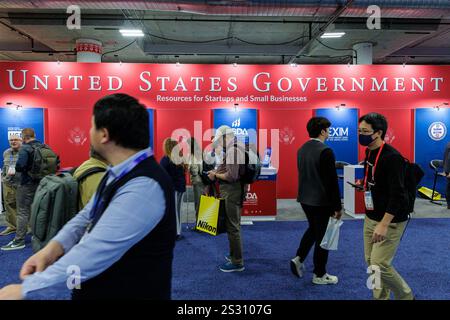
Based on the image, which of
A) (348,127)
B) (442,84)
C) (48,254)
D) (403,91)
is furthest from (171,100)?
(48,254)

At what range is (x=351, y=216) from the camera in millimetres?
6180

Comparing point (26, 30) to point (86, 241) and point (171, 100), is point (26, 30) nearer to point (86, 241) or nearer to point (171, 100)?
point (171, 100)

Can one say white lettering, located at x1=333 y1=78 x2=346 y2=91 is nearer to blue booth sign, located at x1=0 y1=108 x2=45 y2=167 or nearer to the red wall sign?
the red wall sign

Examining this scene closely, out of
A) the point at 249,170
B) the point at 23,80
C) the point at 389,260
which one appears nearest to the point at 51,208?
the point at 249,170

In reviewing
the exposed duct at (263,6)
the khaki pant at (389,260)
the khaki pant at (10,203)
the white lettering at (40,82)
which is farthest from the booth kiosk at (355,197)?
the white lettering at (40,82)

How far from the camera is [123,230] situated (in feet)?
3.27

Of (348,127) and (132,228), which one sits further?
(348,127)

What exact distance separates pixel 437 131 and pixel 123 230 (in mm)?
8793

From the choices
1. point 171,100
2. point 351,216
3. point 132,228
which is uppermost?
point 171,100

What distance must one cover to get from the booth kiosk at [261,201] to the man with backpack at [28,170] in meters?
3.01

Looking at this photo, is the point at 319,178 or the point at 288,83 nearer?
the point at 319,178

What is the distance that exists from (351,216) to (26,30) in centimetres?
831

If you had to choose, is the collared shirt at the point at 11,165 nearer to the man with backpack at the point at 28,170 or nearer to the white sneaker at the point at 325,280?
the man with backpack at the point at 28,170

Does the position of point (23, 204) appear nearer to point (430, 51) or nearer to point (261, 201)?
point (261, 201)
